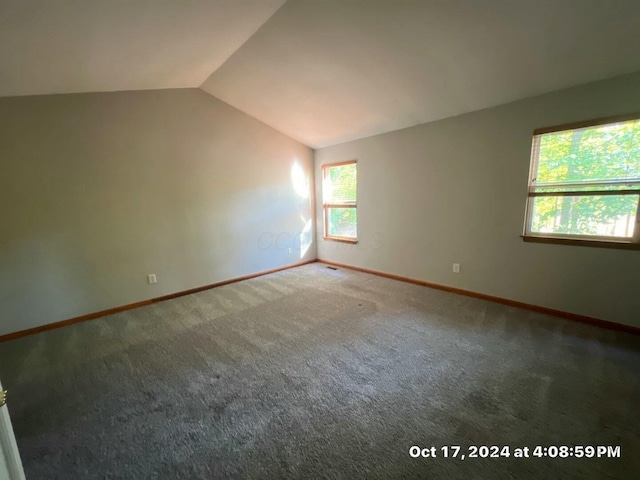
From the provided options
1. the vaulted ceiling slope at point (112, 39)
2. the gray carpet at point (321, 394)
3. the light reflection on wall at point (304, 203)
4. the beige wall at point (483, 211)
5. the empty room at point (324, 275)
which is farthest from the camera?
the light reflection on wall at point (304, 203)

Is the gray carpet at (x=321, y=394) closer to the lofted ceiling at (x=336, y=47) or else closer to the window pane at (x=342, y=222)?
the window pane at (x=342, y=222)

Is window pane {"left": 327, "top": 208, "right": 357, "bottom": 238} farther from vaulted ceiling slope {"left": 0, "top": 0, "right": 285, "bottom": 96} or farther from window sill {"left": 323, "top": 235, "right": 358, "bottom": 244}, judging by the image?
vaulted ceiling slope {"left": 0, "top": 0, "right": 285, "bottom": 96}

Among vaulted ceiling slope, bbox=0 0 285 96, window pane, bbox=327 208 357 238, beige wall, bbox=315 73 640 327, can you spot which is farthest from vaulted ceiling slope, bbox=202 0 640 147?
window pane, bbox=327 208 357 238

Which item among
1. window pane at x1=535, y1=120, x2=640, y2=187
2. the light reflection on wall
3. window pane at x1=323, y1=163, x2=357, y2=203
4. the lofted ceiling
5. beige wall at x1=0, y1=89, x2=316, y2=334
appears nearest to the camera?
the lofted ceiling

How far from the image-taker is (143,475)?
1347 mm

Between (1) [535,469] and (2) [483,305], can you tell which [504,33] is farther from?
(1) [535,469]

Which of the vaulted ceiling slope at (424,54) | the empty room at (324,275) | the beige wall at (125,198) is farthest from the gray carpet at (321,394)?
the vaulted ceiling slope at (424,54)

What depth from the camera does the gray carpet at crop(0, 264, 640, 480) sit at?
1394 mm

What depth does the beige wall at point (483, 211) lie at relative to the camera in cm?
250

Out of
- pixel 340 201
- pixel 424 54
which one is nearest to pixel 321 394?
pixel 424 54

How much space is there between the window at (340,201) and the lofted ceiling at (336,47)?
1.41 meters

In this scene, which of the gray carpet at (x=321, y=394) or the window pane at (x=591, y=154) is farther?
the window pane at (x=591, y=154)

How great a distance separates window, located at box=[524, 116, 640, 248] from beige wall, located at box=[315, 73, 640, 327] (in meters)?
0.09

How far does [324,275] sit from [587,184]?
10.8 feet
